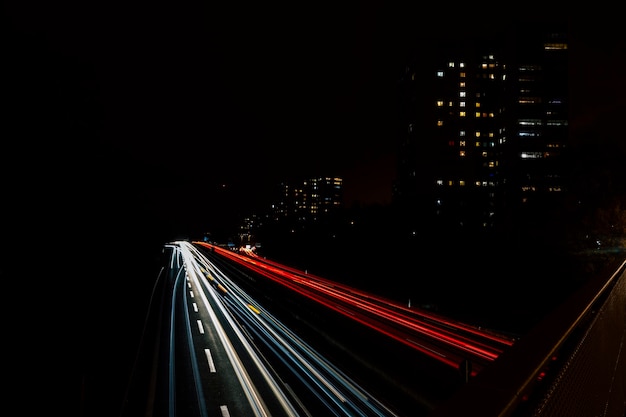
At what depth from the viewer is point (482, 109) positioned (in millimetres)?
98000

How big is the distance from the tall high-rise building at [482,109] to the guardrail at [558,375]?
77.6m

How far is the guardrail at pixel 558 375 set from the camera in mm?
1476

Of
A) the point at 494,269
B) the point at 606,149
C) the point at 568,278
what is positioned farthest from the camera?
the point at 494,269

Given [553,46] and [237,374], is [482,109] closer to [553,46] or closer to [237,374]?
[553,46]

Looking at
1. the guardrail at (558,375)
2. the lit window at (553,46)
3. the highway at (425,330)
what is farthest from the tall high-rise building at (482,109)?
the guardrail at (558,375)

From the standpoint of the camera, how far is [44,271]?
41.1 ft

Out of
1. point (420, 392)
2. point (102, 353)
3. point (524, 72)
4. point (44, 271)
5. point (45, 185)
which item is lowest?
point (102, 353)

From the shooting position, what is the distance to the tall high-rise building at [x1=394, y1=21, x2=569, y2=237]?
86562 mm

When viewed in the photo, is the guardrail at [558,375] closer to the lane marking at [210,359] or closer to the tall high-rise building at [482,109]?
the lane marking at [210,359]

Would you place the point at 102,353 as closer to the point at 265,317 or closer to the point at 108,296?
the point at 108,296

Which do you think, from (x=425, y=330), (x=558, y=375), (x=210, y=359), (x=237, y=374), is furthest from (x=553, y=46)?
(x=558, y=375)

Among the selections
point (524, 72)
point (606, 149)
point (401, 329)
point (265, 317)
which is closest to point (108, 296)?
point (265, 317)

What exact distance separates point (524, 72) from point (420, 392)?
308ft

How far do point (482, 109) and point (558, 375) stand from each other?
106 m
